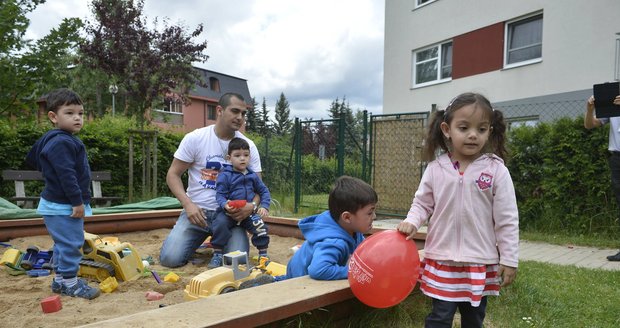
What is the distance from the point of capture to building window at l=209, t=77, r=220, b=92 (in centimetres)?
4455

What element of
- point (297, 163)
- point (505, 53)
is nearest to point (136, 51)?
point (297, 163)

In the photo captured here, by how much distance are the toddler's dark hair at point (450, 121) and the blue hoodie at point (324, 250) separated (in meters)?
0.61

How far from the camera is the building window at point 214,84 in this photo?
1754 inches

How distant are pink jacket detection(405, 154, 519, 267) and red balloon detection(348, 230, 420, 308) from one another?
0.40ft

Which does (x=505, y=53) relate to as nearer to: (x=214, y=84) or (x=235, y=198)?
(x=235, y=198)

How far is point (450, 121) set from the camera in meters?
2.18

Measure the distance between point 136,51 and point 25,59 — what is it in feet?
34.4

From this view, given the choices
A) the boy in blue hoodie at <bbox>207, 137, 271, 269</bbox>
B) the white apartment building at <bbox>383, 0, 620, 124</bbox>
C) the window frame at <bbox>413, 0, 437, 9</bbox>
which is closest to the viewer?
the boy in blue hoodie at <bbox>207, 137, 271, 269</bbox>

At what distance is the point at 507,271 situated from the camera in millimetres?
1995

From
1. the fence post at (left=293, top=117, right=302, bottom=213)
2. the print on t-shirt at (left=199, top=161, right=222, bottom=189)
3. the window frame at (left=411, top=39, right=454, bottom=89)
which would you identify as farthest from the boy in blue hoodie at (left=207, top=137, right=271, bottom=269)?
the window frame at (left=411, top=39, right=454, bottom=89)

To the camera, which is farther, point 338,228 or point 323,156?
point 323,156

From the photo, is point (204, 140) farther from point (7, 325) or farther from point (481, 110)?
point (481, 110)

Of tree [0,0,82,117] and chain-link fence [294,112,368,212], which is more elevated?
tree [0,0,82,117]

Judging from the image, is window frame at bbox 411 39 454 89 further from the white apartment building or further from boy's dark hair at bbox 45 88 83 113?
boy's dark hair at bbox 45 88 83 113
